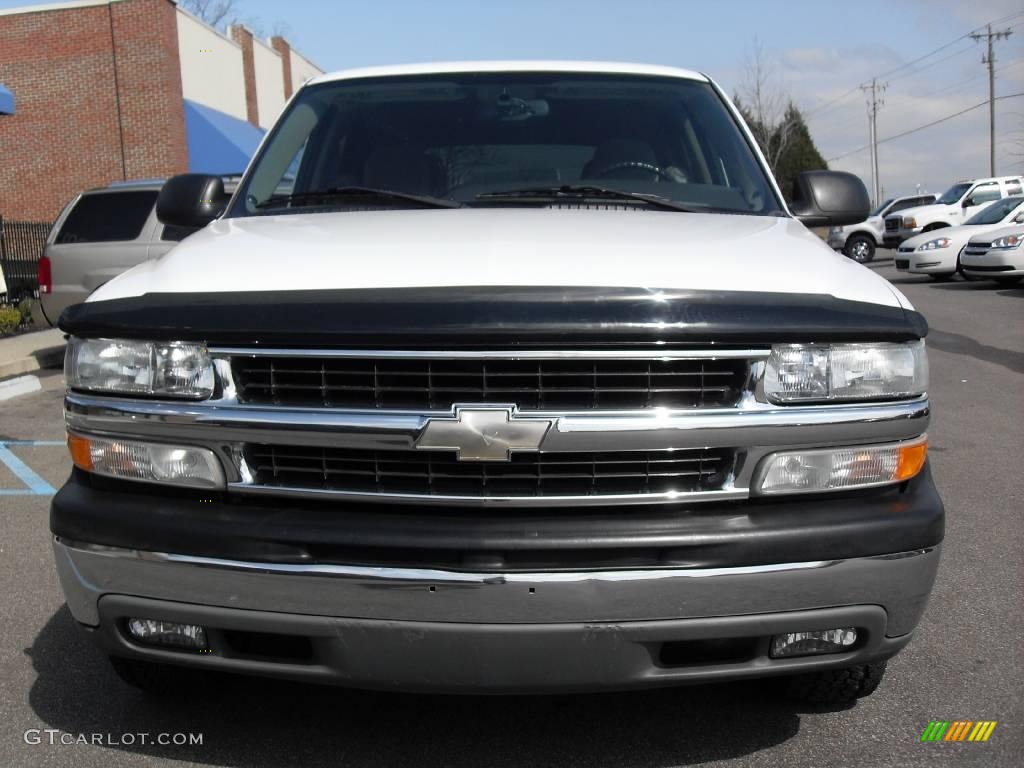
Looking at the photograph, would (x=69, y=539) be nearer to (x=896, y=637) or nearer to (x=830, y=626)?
(x=830, y=626)

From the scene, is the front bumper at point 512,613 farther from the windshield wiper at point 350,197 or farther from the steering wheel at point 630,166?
the steering wheel at point 630,166

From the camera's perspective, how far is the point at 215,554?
2338mm

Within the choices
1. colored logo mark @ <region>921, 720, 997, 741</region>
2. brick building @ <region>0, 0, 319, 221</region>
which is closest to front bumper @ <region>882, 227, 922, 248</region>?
brick building @ <region>0, 0, 319, 221</region>

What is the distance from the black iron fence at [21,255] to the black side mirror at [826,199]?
15479mm

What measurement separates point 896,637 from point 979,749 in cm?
59

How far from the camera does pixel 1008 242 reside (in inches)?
702

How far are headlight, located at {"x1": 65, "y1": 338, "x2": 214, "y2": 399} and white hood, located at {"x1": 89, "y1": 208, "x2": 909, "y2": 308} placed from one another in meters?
0.15

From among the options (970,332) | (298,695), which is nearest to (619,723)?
(298,695)

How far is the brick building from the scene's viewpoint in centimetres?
2464

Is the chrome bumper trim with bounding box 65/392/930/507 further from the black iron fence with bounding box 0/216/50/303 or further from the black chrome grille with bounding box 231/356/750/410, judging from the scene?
the black iron fence with bounding box 0/216/50/303

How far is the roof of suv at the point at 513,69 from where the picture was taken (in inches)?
162

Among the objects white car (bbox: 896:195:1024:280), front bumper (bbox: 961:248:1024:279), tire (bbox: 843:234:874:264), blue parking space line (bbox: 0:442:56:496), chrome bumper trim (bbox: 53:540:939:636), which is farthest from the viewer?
tire (bbox: 843:234:874:264)

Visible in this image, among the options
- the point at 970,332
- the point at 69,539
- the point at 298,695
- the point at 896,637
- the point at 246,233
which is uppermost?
the point at 246,233

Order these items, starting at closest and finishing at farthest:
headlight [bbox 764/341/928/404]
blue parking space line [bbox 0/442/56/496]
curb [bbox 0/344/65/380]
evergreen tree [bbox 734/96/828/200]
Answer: headlight [bbox 764/341/928/404], blue parking space line [bbox 0/442/56/496], curb [bbox 0/344/65/380], evergreen tree [bbox 734/96/828/200]
